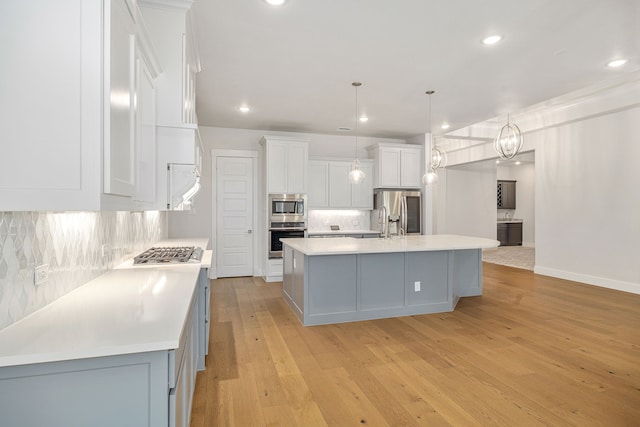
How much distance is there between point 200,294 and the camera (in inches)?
115

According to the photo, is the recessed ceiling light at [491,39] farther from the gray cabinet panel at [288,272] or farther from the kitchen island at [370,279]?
the gray cabinet panel at [288,272]

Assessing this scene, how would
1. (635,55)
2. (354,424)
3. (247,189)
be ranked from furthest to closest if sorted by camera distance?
(247,189), (635,55), (354,424)

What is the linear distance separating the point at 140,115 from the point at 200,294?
5.17 feet

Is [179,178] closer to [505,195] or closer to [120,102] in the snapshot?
[120,102]

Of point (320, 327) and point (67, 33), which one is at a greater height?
point (67, 33)

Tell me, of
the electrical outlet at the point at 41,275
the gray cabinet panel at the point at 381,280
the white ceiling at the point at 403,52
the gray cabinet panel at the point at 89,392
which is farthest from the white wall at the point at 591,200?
the electrical outlet at the point at 41,275

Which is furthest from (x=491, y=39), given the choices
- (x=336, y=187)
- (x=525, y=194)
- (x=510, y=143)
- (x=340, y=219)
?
(x=525, y=194)

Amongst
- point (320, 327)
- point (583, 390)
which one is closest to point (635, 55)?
point (583, 390)

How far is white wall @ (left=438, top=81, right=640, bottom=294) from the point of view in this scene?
17.1ft

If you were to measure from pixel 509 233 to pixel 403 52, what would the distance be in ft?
31.3

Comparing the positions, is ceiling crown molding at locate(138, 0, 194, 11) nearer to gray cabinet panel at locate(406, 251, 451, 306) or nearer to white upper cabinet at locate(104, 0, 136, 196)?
white upper cabinet at locate(104, 0, 136, 196)

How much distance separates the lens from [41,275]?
1.60 metres

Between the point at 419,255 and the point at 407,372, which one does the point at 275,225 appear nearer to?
the point at 419,255

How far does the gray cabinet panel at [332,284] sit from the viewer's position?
3.94 meters
